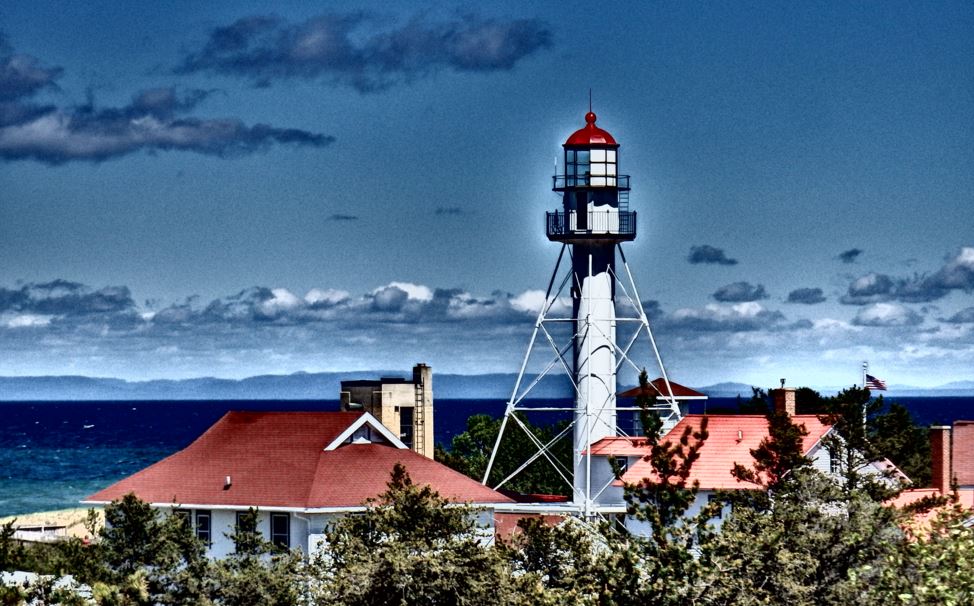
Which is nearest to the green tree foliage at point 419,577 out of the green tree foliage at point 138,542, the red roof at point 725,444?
the green tree foliage at point 138,542

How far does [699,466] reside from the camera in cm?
6700

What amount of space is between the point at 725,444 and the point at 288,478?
18093 millimetres

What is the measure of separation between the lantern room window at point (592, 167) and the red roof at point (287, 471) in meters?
15.4

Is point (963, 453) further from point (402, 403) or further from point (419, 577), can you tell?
point (419, 577)

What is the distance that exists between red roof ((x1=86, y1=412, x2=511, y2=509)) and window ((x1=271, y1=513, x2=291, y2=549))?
2.06 feet

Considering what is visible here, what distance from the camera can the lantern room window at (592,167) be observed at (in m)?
72.5

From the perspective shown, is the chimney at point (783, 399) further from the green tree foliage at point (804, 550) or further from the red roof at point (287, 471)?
the green tree foliage at point (804, 550)

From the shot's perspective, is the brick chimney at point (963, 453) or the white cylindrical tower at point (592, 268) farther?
the brick chimney at point (963, 453)

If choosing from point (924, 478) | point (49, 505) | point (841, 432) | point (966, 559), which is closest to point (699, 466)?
point (841, 432)

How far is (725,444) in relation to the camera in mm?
68625

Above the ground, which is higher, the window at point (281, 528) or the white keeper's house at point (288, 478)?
the white keeper's house at point (288, 478)

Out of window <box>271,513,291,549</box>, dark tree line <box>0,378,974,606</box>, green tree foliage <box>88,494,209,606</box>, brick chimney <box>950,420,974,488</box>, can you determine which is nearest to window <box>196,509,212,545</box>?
window <box>271,513,291,549</box>

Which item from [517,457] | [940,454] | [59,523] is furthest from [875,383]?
[59,523]

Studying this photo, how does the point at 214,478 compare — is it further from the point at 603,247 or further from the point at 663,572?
the point at 663,572
